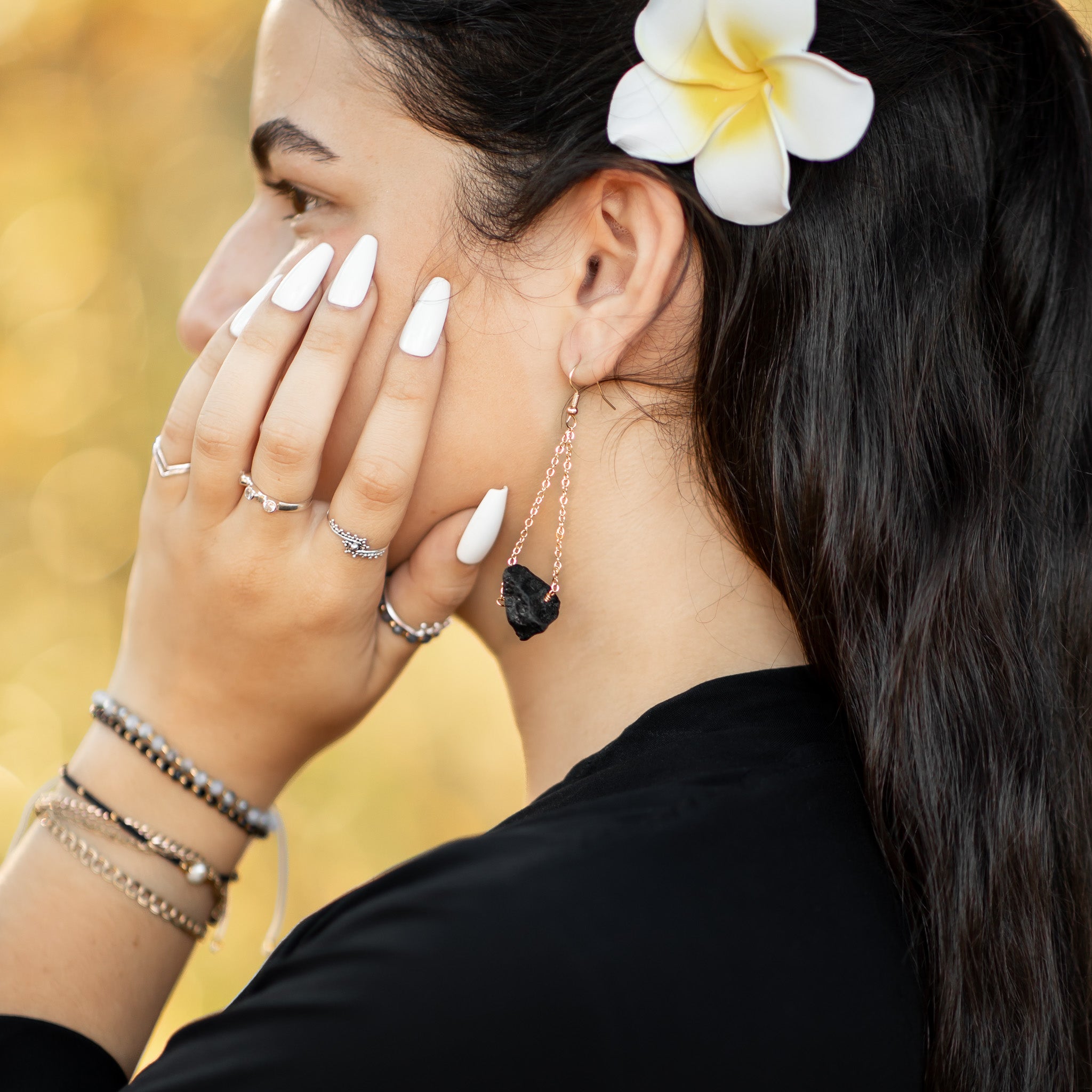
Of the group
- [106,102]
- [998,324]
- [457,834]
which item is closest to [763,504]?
[998,324]

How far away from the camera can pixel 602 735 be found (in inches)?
Result: 44.7

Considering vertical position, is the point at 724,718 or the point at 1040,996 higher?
the point at 724,718

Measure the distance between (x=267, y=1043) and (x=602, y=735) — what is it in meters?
0.48

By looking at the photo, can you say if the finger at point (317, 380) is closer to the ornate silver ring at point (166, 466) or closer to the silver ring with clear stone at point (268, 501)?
the silver ring with clear stone at point (268, 501)

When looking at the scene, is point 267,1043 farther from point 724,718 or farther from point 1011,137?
point 1011,137

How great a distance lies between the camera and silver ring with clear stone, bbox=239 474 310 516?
1.16 metres

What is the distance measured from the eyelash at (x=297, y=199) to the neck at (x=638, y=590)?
0.39 m

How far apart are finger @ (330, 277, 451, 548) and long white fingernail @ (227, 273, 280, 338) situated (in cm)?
16

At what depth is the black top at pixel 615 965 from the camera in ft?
2.47

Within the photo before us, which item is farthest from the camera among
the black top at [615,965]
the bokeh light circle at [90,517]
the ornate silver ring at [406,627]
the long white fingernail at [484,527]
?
the bokeh light circle at [90,517]

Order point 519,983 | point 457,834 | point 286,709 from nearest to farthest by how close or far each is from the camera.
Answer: point 519,983
point 286,709
point 457,834

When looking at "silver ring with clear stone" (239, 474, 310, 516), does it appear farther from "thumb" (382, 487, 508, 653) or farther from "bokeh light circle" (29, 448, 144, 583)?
"bokeh light circle" (29, 448, 144, 583)

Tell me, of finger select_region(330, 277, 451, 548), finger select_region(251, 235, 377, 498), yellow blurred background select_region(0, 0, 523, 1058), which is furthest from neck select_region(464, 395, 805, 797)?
yellow blurred background select_region(0, 0, 523, 1058)

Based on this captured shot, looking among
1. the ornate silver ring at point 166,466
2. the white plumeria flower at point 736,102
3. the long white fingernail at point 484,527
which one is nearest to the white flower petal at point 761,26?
the white plumeria flower at point 736,102
